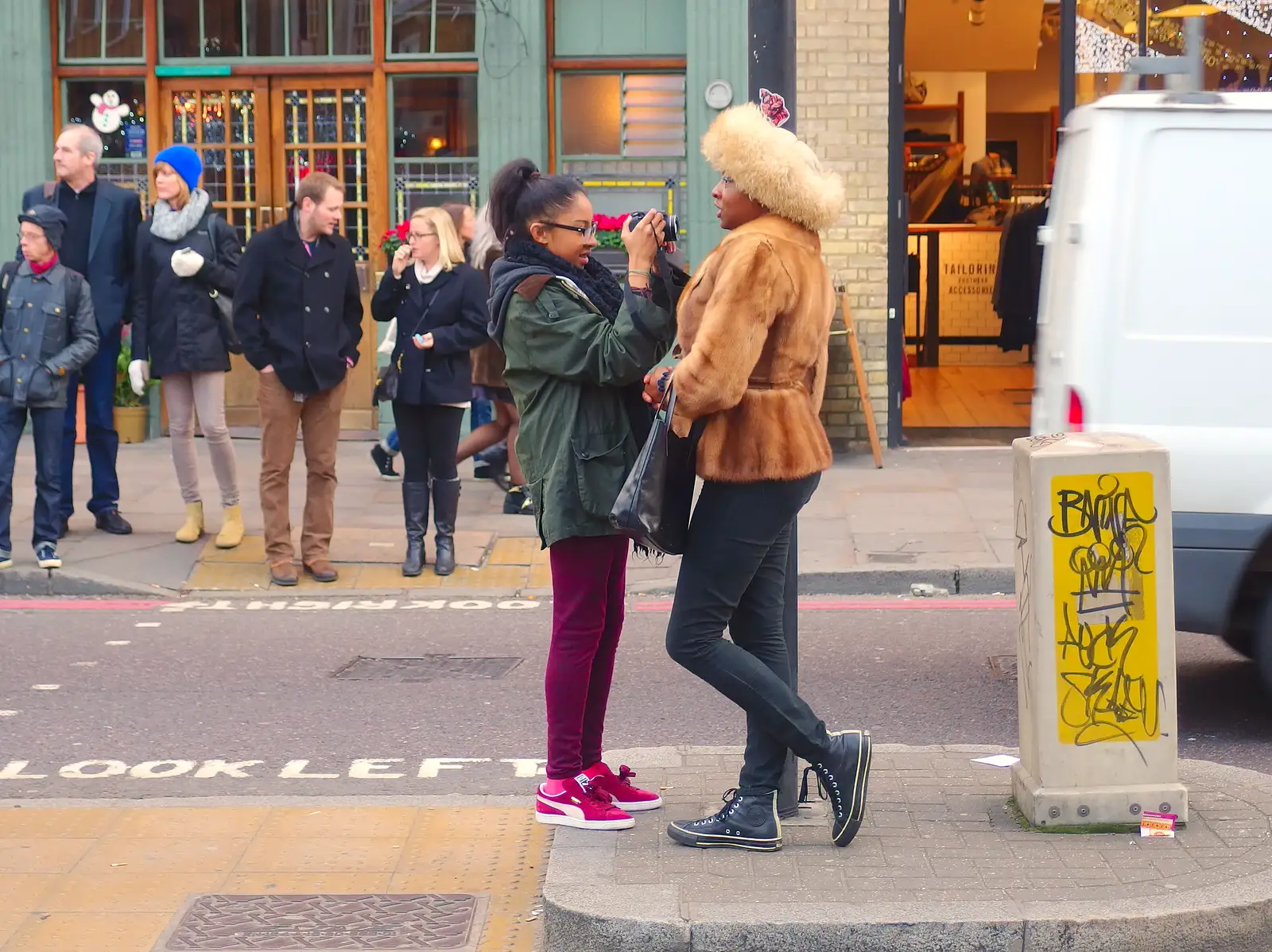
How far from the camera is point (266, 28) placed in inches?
544

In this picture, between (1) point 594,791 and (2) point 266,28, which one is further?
(2) point 266,28

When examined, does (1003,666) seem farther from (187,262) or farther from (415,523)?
(187,262)

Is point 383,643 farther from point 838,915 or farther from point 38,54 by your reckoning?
point 38,54

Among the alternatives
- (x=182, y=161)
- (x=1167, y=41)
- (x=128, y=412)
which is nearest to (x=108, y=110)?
(x=128, y=412)

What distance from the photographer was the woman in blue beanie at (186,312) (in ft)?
31.8

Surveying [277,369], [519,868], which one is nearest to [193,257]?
[277,369]

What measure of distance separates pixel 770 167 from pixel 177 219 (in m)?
5.97

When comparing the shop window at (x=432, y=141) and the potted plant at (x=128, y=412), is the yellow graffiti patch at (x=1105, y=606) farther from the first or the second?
the potted plant at (x=128, y=412)

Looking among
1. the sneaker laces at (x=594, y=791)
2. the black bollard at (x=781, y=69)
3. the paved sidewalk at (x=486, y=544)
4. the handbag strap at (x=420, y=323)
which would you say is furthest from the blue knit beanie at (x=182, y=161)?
the sneaker laces at (x=594, y=791)

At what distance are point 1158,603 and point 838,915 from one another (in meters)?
1.31

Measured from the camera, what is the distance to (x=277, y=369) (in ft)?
29.7

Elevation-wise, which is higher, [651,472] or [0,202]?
[0,202]

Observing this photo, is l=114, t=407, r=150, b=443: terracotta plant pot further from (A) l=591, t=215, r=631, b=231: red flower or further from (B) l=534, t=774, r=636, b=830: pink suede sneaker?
(B) l=534, t=774, r=636, b=830: pink suede sneaker

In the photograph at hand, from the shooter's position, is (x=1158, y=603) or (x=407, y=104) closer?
(x=1158, y=603)
